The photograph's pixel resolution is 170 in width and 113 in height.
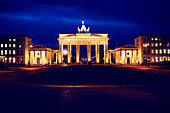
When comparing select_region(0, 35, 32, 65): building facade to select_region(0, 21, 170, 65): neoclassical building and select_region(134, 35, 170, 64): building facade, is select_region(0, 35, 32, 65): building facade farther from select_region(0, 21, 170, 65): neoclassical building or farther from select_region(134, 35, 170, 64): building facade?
select_region(134, 35, 170, 64): building facade

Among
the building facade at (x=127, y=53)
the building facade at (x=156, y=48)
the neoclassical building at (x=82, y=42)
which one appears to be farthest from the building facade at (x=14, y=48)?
the building facade at (x=156, y=48)

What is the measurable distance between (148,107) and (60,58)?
93.1m

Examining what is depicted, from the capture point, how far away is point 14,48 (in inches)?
3482

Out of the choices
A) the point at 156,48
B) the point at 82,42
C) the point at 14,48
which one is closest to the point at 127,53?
the point at 156,48

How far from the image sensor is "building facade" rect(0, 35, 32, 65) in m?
88.0

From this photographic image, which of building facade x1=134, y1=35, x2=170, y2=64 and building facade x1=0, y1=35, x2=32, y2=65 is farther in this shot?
building facade x1=134, y1=35, x2=170, y2=64

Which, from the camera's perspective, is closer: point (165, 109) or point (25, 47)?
point (165, 109)

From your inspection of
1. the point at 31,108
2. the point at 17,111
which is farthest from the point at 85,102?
the point at 17,111

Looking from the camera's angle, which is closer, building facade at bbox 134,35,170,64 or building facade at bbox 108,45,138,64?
building facade at bbox 108,45,138,64

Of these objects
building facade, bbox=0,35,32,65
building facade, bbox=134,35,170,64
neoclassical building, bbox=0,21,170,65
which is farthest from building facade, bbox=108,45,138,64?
building facade, bbox=0,35,32,65

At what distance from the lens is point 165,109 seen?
7812mm

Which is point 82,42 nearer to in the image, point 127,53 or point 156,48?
point 127,53

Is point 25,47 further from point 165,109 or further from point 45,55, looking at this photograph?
point 165,109

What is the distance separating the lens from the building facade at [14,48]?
88000 mm
